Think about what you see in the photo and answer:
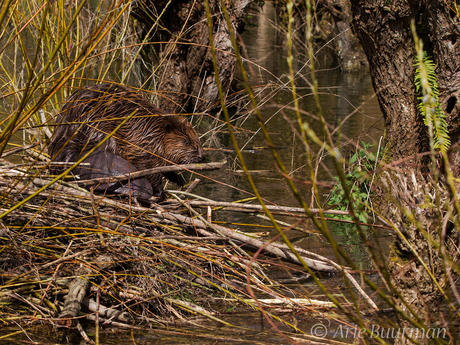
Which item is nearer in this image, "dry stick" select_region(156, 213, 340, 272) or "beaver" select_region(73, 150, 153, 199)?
"dry stick" select_region(156, 213, 340, 272)

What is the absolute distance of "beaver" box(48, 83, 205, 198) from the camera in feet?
10.5

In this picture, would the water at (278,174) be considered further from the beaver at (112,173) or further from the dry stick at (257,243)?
the beaver at (112,173)

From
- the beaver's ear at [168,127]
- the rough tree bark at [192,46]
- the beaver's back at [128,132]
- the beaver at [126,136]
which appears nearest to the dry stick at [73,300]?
the beaver at [126,136]

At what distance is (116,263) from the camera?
2.69 metres

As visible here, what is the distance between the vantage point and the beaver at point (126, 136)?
3186 mm

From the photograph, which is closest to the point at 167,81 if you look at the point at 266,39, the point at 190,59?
the point at 190,59

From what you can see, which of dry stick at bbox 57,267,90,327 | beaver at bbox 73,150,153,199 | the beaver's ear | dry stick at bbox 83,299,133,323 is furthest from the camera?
the beaver's ear

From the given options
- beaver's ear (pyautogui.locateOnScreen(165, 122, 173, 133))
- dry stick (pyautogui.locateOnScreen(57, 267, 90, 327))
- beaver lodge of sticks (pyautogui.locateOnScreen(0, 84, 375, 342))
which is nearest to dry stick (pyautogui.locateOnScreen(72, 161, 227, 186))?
beaver lodge of sticks (pyautogui.locateOnScreen(0, 84, 375, 342))

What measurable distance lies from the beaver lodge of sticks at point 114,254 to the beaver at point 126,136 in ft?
0.05

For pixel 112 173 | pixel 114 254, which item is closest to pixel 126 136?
pixel 112 173

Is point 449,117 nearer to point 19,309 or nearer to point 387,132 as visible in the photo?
point 387,132

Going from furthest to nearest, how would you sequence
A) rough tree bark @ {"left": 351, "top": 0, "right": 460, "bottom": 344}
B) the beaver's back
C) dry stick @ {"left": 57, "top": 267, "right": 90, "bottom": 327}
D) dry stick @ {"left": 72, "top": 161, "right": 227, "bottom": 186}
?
the beaver's back, rough tree bark @ {"left": 351, "top": 0, "right": 460, "bottom": 344}, dry stick @ {"left": 72, "top": 161, "right": 227, "bottom": 186}, dry stick @ {"left": 57, "top": 267, "right": 90, "bottom": 327}

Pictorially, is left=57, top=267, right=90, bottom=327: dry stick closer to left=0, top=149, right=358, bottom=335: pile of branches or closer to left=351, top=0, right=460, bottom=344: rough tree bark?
left=0, top=149, right=358, bottom=335: pile of branches

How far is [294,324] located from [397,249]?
0.61m
